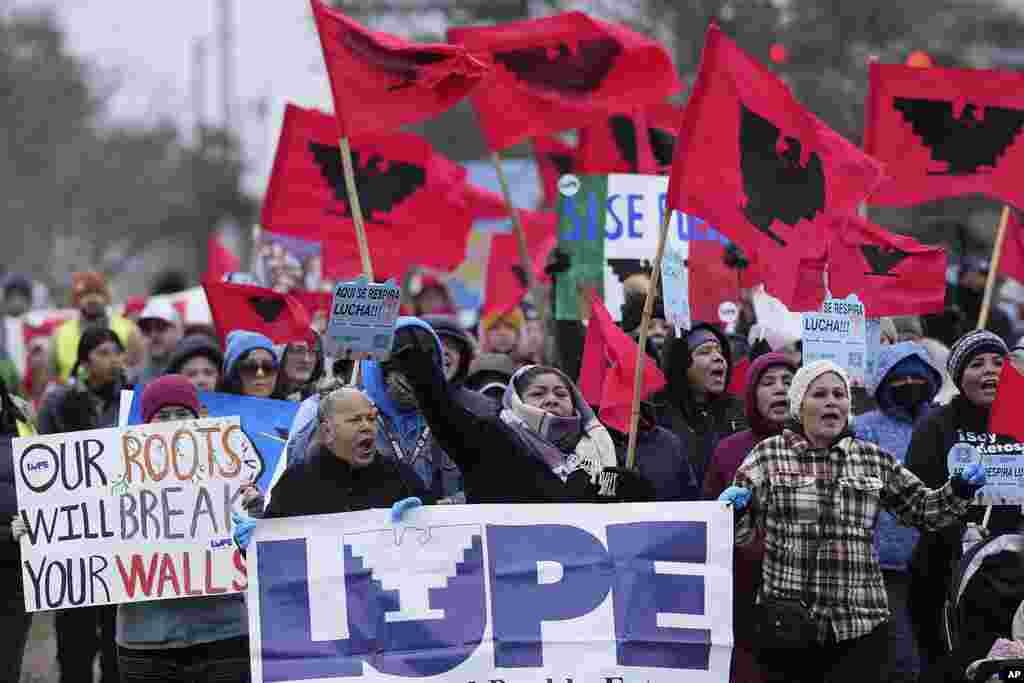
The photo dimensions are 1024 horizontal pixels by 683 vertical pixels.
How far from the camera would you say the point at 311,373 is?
9.92 metres

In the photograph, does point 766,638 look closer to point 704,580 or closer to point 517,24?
point 704,580

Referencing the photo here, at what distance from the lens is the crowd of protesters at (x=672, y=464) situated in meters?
7.30

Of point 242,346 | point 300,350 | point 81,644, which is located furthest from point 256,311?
point 81,644

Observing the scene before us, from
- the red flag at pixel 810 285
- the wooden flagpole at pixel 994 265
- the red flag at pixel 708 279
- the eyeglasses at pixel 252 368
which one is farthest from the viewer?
the red flag at pixel 708 279

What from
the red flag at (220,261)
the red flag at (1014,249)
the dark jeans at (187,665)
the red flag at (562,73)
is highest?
the red flag at (562,73)

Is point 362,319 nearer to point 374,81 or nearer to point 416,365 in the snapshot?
point 416,365

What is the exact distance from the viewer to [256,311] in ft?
34.7

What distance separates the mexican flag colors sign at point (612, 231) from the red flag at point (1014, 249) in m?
1.57

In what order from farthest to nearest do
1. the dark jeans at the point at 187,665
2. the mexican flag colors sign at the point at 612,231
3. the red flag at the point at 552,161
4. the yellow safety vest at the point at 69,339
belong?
the red flag at the point at 552,161, the yellow safety vest at the point at 69,339, the mexican flag colors sign at the point at 612,231, the dark jeans at the point at 187,665

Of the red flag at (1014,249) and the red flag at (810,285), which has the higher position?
the red flag at (1014,249)

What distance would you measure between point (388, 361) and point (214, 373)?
2332 mm

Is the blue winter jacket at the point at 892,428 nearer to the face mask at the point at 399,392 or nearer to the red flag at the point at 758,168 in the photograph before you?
the red flag at the point at 758,168

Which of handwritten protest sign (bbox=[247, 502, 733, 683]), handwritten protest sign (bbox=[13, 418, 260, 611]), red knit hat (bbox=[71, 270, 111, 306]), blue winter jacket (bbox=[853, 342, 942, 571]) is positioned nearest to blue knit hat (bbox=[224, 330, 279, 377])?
handwritten protest sign (bbox=[13, 418, 260, 611])

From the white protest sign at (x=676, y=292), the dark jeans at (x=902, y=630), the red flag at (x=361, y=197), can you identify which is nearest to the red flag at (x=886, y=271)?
the white protest sign at (x=676, y=292)
